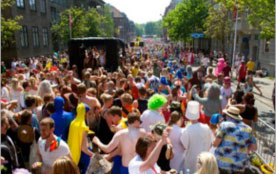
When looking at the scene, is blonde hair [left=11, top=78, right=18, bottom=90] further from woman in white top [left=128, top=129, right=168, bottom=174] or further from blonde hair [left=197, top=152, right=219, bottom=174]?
blonde hair [left=197, top=152, right=219, bottom=174]

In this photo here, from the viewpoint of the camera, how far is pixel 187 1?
140 feet

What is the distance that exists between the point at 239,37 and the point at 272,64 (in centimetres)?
1136

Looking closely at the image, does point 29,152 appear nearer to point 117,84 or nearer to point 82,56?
point 117,84

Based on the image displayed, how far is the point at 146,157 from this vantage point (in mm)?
3105

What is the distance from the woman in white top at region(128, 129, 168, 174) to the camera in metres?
3.04

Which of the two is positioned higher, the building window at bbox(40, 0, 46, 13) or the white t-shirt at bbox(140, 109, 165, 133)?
the building window at bbox(40, 0, 46, 13)

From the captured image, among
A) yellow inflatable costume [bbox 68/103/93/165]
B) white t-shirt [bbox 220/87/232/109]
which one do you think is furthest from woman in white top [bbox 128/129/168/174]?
white t-shirt [bbox 220/87/232/109]

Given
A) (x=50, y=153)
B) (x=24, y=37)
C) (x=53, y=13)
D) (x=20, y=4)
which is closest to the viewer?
(x=50, y=153)

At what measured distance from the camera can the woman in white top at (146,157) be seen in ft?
9.96

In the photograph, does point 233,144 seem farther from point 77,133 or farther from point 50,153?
point 50,153

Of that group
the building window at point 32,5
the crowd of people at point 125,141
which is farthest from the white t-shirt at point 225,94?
the building window at point 32,5

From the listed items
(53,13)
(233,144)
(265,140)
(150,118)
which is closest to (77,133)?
(150,118)

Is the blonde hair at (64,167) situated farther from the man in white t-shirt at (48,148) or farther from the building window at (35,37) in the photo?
the building window at (35,37)

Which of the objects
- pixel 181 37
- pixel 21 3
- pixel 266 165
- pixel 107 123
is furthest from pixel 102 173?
pixel 181 37
